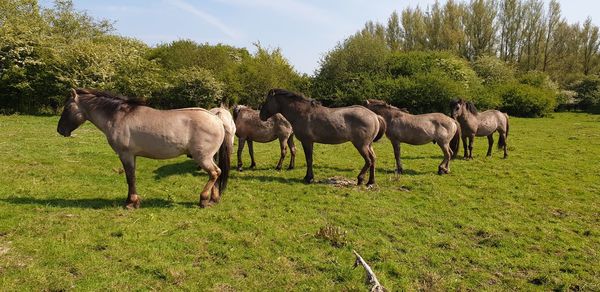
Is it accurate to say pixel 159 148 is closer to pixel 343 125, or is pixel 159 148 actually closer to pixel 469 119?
pixel 343 125

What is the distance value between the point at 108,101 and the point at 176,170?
145 inches

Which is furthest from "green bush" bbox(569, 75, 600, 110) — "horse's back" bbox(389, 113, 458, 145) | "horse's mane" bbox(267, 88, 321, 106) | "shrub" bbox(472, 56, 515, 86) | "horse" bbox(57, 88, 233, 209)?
"horse" bbox(57, 88, 233, 209)

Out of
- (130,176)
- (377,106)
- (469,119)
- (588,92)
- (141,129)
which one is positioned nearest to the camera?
(141,129)

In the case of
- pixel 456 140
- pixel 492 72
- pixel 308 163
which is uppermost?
pixel 492 72

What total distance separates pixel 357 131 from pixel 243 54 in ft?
121

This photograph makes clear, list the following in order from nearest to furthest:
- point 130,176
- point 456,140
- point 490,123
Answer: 1. point 130,176
2. point 456,140
3. point 490,123

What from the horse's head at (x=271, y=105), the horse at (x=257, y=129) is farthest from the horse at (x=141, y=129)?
the horse at (x=257, y=129)

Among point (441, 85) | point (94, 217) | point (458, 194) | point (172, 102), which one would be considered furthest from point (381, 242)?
point (441, 85)

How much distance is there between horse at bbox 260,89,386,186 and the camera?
10.0 metres

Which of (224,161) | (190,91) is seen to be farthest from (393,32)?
(224,161)

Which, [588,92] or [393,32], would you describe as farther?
[393,32]

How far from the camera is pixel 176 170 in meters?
10.8

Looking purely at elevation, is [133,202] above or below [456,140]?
below

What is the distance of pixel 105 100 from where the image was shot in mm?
7398
